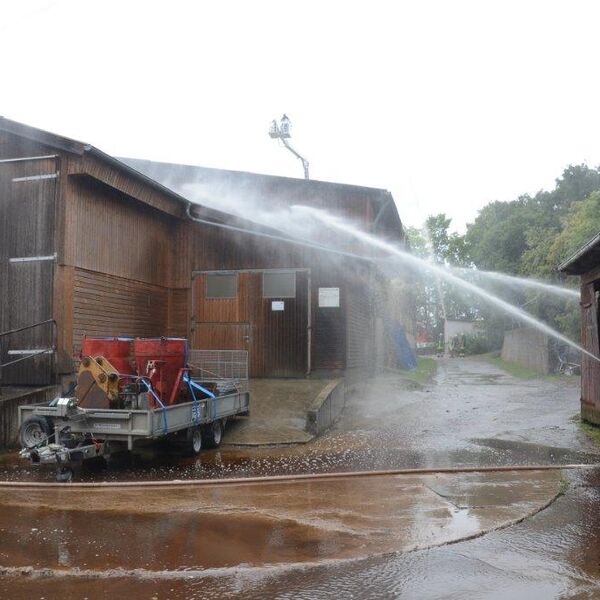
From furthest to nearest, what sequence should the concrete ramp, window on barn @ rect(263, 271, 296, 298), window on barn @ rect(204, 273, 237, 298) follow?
window on barn @ rect(204, 273, 237, 298), window on barn @ rect(263, 271, 296, 298), the concrete ramp

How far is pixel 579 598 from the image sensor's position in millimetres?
4430

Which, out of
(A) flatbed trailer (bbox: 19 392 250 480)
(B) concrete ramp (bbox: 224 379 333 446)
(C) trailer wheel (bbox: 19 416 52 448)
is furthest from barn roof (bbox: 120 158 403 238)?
(C) trailer wheel (bbox: 19 416 52 448)

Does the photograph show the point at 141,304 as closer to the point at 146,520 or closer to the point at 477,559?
the point at 146,520

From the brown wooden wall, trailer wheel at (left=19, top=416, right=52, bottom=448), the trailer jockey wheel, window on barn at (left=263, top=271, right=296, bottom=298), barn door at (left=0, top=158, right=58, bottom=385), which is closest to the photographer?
the trailer jockey wheel

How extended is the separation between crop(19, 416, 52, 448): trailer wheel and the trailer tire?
2327mm

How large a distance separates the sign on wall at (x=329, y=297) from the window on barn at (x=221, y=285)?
7.69ft

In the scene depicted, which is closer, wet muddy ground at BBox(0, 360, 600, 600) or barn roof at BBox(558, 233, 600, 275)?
wet muddy ground at BBox(0, 360, 600, 600)

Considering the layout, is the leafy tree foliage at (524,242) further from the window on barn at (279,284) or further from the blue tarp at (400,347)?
the window on barn at (279,284)

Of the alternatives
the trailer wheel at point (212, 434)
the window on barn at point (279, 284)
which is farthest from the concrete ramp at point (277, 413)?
the window on barn at point (279, 284)

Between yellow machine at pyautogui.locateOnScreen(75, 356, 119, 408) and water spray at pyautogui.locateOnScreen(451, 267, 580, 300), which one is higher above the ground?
water spray at pyautogui.locateOnScreen(451, 267, 580, 300)

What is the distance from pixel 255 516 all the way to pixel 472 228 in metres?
52.9

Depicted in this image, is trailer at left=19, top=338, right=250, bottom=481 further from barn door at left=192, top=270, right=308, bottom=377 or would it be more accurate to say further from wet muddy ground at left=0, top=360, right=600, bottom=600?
barn door at left=192, top=270, right=308, bottom=377

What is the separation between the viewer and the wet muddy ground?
4.74 m

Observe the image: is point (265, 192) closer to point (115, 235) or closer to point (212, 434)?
point (115, 235)
